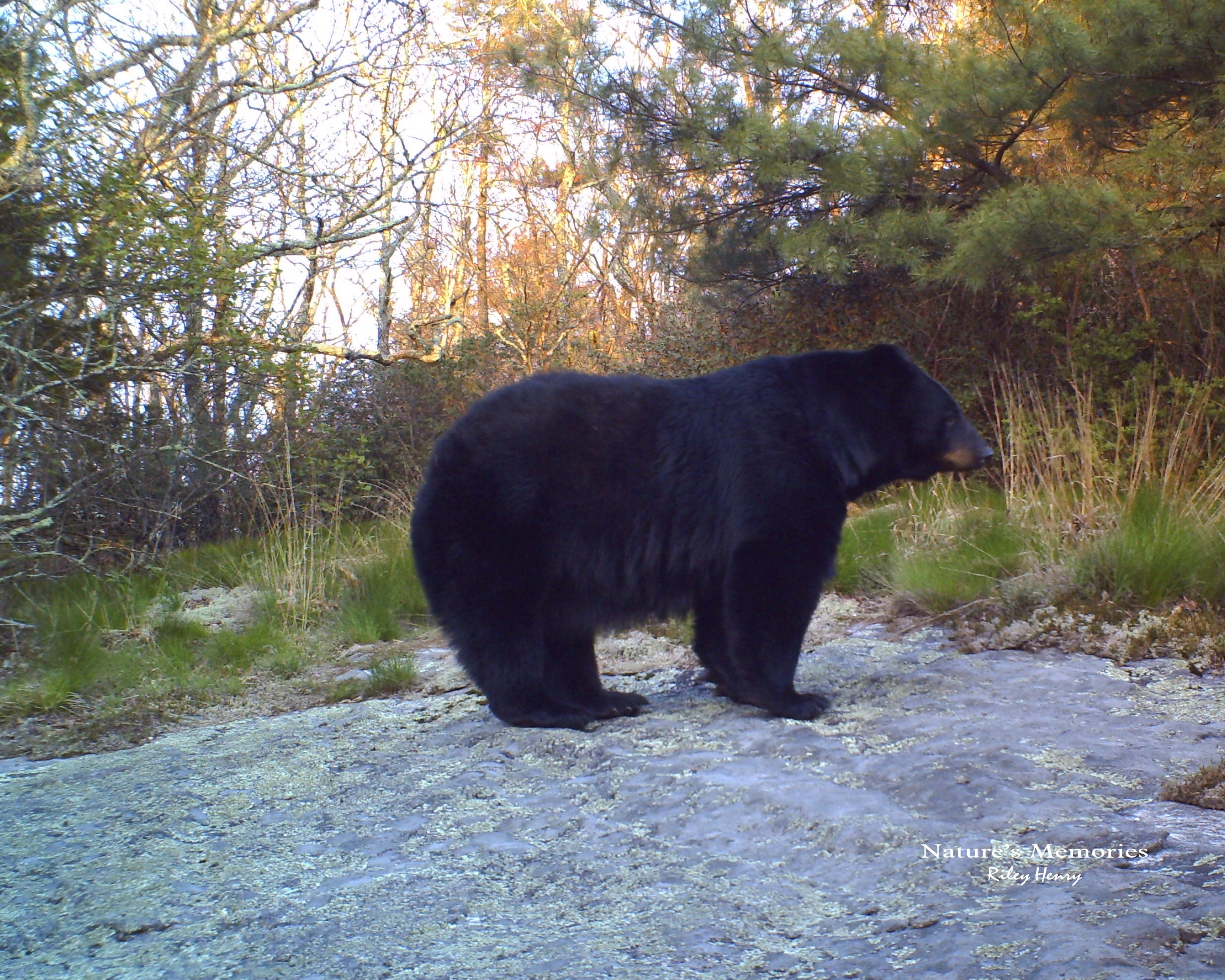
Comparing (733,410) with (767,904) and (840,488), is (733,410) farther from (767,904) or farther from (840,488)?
(767,904)

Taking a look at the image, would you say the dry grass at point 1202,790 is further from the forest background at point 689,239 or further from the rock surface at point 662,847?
the forest background at point 689,239

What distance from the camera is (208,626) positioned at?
7.00 metres

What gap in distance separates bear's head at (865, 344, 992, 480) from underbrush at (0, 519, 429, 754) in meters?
2.65

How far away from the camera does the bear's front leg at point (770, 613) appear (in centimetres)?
399

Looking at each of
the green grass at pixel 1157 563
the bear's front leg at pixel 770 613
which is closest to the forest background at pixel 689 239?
the green grass at pixel 1157 563

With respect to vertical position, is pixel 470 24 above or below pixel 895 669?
above

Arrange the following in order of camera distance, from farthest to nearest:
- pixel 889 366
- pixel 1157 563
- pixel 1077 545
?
pixel 1077 545 < pixel 1157 563 < pixel 889 366

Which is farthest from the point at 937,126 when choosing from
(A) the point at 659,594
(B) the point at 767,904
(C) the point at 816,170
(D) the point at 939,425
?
(B) the point at 767,904

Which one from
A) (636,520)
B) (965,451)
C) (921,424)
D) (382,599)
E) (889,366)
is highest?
(889,366)

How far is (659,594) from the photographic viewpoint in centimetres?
431

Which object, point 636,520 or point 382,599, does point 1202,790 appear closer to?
point 636,520

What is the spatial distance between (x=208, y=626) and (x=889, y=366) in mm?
4854

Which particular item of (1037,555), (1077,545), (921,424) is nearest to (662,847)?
(921,424)

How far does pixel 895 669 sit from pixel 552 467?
5.92 ft
